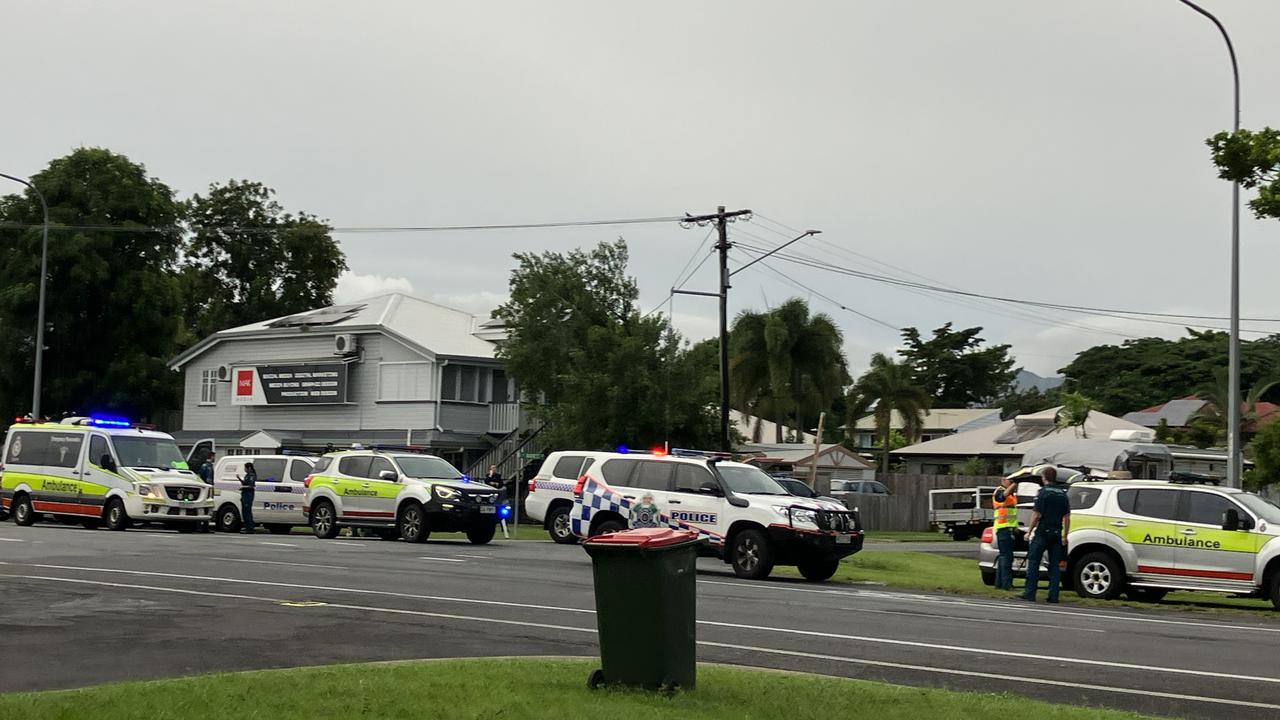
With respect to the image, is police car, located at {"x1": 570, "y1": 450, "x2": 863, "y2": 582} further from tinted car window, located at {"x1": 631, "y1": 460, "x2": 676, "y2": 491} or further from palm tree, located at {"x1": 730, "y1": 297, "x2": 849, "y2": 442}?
palm tree, located at {"x1": 730, "y1": 297, "x2": 849, "y2": 442}

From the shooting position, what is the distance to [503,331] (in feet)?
180

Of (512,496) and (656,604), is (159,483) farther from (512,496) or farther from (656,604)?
(656,604)

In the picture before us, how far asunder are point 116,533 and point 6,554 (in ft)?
23.4

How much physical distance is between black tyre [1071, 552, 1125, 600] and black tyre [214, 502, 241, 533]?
19.7 m

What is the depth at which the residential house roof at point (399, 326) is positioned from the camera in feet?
167

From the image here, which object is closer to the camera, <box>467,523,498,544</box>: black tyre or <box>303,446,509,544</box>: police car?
<box>303,446,509,544</box>: police car

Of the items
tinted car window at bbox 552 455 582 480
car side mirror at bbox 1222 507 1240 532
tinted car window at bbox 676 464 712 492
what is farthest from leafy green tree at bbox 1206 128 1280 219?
tinted car window at bbox 552 455 582 480

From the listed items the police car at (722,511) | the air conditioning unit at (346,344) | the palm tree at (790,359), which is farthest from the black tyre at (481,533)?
the palm tree at (790,359)

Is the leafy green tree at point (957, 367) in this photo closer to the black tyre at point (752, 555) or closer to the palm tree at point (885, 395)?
the palm tree at point (885, 395)

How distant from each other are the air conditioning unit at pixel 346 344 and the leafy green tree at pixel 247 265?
70.4ft

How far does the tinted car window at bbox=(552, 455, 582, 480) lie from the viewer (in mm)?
27312

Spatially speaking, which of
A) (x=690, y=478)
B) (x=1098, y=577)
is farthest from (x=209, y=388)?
(x=1098, y=577)

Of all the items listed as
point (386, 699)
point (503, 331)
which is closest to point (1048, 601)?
point (386, 699)

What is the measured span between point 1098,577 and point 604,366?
81.1 ft
